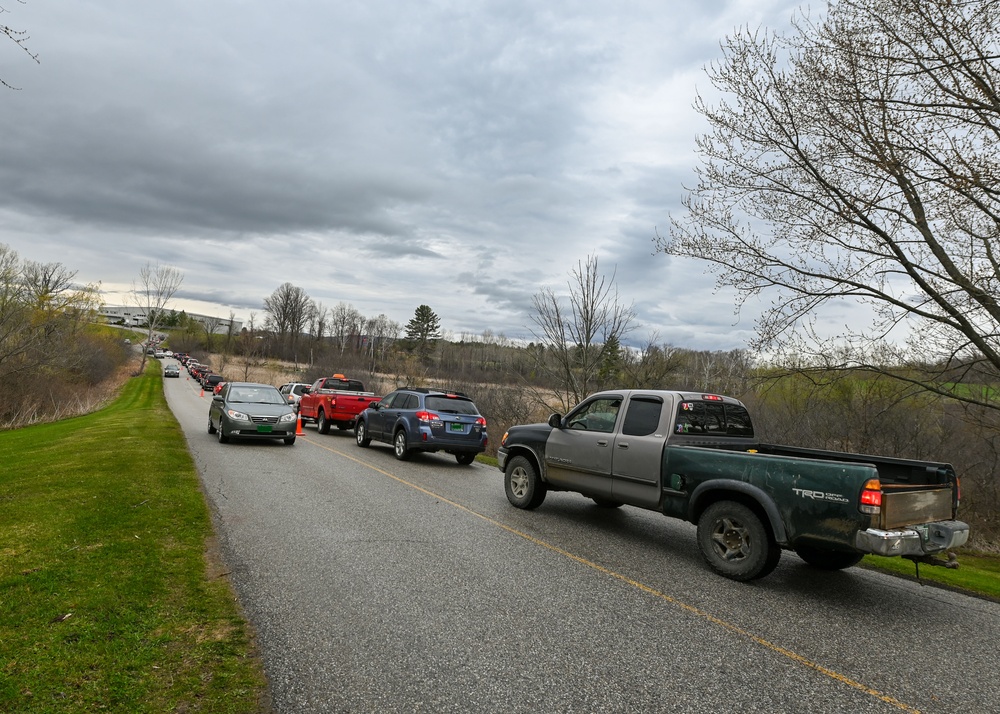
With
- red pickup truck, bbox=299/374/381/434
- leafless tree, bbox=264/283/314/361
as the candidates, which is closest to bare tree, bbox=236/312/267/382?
leafless tree, bbox=264/283/314/361

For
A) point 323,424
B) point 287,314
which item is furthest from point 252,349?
A: point 323,424

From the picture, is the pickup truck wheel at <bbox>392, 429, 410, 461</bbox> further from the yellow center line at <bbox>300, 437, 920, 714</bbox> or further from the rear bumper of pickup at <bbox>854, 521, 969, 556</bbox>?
the rear bumper of pickup at <bbox>854, 521, 969, 556</bbox>

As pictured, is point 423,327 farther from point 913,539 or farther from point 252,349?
point 913,539

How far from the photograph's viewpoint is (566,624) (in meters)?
4.64

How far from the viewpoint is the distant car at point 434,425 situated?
1428 cm

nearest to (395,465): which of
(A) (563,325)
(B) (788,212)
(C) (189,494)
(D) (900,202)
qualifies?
(C) (189,494)

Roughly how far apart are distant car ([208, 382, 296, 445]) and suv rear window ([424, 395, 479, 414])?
13.5ft

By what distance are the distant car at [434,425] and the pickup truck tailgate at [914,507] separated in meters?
9.94

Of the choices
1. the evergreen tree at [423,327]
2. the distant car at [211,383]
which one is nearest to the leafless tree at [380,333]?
the evergreen tree at [423,327]

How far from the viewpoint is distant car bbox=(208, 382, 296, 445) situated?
15477 millimetres

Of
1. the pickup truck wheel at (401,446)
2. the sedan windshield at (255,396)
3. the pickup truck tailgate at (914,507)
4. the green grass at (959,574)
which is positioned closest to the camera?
the pickup truck tailgate at (914,507)

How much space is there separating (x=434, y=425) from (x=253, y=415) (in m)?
5.22

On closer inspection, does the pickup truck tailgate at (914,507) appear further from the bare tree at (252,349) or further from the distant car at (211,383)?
the bare tree at (252,349)

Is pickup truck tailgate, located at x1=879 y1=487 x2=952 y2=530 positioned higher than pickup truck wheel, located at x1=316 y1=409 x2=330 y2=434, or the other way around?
pickup truck tailgate, located at x1=879 y1=487 x2=952 y2=530
